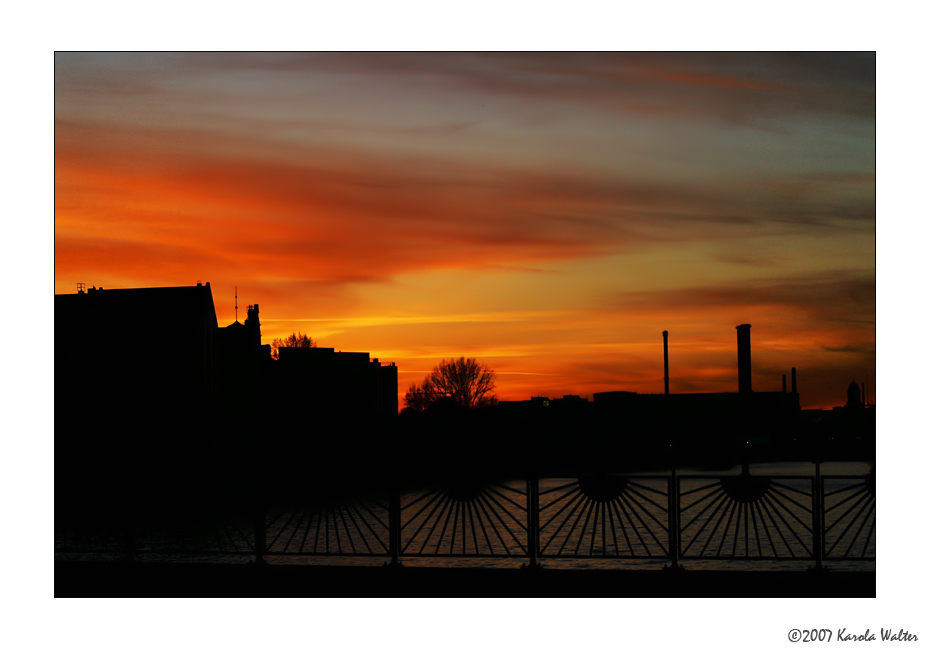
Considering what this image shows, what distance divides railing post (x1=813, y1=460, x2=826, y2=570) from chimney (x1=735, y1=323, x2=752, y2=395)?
49079mm

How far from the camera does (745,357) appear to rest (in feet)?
195

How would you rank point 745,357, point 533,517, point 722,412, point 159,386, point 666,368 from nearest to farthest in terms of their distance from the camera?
point 533,517
point 159,386
point 666,368
point 745,357
point 722,412

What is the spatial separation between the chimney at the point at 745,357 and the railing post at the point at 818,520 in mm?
49079

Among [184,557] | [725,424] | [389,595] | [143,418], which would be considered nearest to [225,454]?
[143,418]

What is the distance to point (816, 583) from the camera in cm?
905

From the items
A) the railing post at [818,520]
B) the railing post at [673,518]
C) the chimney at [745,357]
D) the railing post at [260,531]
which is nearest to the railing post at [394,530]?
the railing post at [260,531]

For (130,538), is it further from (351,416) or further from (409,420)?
(409,420)

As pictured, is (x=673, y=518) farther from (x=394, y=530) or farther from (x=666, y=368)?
(x=666, y=368)

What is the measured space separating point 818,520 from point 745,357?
169 ft

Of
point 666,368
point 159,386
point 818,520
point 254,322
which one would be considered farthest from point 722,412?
point 818,520

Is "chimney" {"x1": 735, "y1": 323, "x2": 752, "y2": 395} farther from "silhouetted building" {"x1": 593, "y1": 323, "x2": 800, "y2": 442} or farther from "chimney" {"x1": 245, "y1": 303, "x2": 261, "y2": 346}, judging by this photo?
"chimney" {"x1": 245, "y1": 303, "x2": 261, "y2": 346}

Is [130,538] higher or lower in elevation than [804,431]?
higher

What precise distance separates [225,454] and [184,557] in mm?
22654

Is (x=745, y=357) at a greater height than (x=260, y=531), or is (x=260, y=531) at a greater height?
(x=745, y=357)
